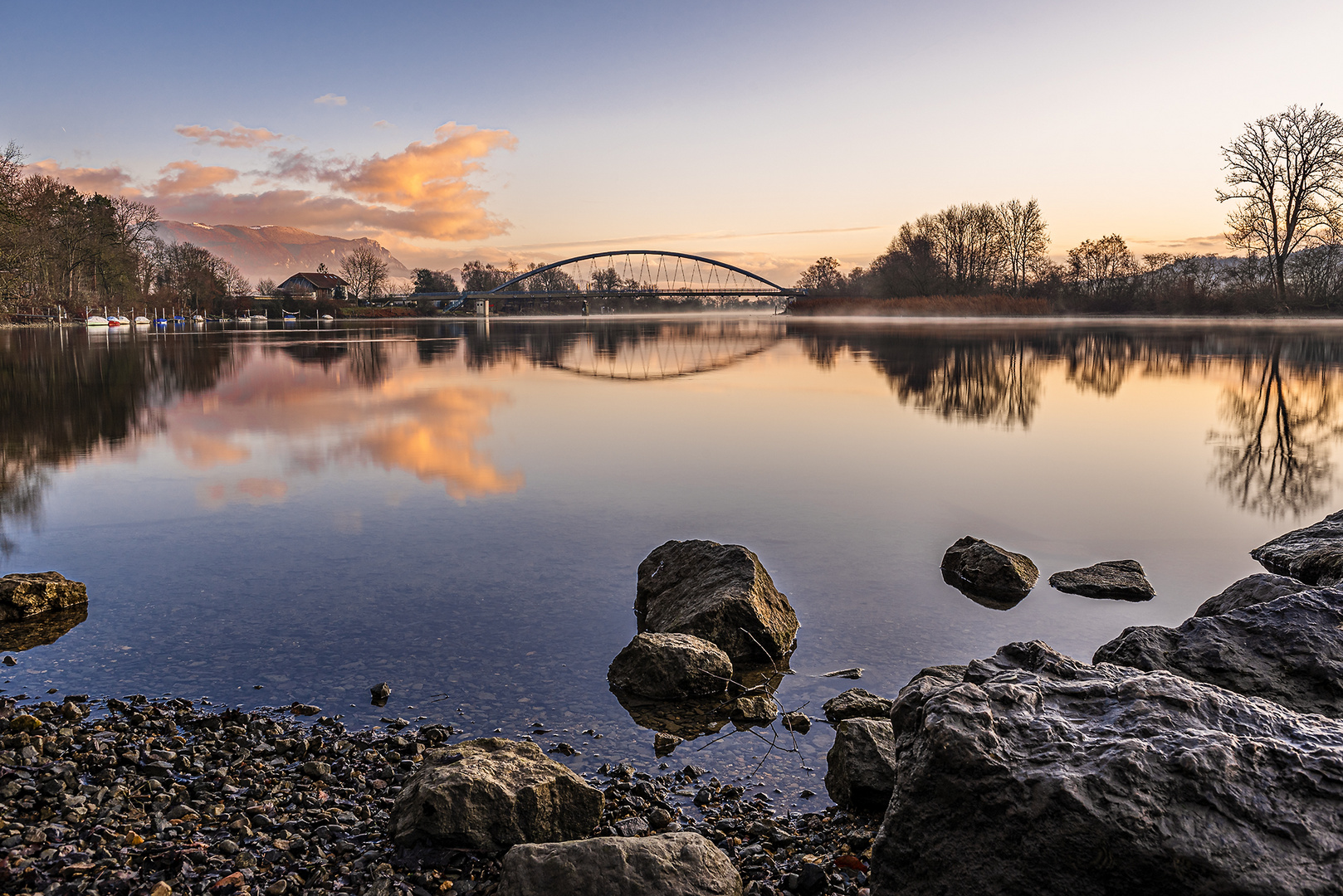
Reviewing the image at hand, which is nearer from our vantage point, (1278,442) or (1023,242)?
(1278,442)

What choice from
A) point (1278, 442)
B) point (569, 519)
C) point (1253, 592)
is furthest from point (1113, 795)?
point (1278, 442)

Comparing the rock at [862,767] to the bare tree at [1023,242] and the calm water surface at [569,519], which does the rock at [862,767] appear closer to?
the calm water surface at [569,519]

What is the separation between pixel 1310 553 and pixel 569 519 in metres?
7.81

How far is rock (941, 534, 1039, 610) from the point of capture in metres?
7.84

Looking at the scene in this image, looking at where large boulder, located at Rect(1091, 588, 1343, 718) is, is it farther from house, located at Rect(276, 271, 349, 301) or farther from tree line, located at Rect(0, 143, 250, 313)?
house, located at Rect(276, 271, 349, 301)

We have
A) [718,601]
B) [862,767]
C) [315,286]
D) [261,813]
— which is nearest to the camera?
[261,813]

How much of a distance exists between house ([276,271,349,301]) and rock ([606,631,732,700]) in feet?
566

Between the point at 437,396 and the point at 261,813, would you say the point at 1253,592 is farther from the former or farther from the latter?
the point at 437,396

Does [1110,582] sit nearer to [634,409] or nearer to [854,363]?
[634,409]

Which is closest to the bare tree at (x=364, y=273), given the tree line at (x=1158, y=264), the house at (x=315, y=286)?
the house at (x=315, y=286)

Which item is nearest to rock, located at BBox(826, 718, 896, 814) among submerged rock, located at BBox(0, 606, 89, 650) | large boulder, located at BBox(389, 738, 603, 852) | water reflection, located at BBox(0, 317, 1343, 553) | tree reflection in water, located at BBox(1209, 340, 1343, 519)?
large boulder, located at BBox(389, 738, 603, 852)

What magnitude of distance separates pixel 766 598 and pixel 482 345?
50316 millimetres

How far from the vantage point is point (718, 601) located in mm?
6648

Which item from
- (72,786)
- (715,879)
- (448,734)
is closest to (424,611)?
(448,734)
